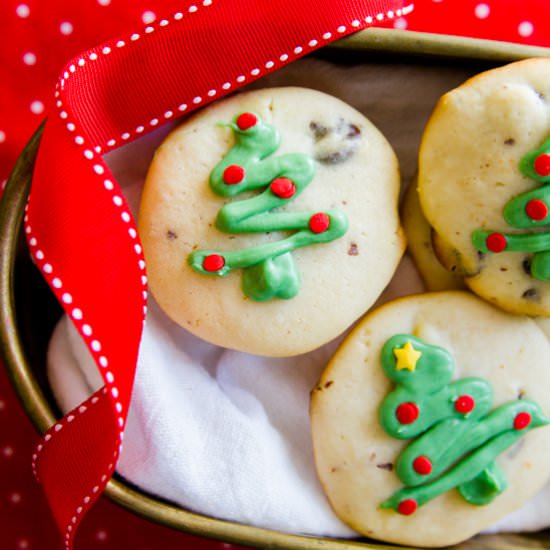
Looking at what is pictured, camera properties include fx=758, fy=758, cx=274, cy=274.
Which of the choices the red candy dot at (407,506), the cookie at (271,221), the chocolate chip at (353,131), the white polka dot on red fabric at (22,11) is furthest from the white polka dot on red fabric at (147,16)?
the red candy dot at (407,506)

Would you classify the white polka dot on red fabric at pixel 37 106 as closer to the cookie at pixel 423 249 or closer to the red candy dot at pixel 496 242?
the cookie at pixel 423 249

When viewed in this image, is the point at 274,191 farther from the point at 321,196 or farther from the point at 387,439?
the point at 387,439

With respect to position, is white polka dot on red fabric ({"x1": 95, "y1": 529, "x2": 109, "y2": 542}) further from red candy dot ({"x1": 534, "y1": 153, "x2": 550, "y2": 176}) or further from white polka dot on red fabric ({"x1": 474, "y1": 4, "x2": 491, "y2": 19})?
white polka dot on red fabric ({"x1": 474, "y1": 4, "x2": 491, "y2": 19})

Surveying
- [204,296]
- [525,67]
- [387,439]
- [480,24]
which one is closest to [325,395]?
[387,439]

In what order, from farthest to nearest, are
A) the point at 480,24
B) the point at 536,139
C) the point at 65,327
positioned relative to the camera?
the point at 480,24 → the point at 65,327 → the point at 536,139

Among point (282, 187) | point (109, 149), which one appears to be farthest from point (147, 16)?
point (282, 187)

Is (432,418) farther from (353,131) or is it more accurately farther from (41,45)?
(41,45)

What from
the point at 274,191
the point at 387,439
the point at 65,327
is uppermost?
the point at 274,191
